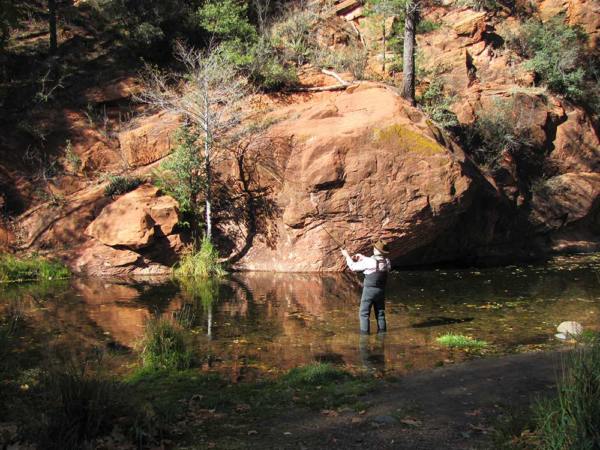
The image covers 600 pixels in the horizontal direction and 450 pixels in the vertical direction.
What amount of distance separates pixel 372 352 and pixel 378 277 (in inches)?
62.1

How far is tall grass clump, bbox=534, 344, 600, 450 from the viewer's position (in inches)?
175

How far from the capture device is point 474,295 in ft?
49.9

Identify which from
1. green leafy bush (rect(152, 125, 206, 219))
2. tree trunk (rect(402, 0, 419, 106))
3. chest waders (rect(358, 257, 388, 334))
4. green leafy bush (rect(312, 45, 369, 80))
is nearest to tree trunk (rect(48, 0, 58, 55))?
green leafy bush (rect(152, 125, 206, 219))

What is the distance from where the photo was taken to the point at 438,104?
983 inches

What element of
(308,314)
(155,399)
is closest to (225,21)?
(308,314)

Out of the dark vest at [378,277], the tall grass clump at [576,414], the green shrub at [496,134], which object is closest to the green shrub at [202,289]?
the dark vest at [378,277]

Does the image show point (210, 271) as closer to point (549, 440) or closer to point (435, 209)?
point (435, 209)

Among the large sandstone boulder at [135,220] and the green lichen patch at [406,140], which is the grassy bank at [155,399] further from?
the green lichen patch at [406,140]

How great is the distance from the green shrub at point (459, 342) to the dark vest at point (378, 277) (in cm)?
146

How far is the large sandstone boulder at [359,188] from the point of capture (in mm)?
19000

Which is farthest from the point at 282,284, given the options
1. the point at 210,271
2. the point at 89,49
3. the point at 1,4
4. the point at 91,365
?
the point at 89,49

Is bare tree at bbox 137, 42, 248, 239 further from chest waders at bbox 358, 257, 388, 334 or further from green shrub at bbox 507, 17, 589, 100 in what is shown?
green shrub at bbox 507, 17, 589, 100

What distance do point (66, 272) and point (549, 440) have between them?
16756 millimetres

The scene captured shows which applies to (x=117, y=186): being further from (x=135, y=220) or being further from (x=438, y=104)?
(x=438, y=104)
